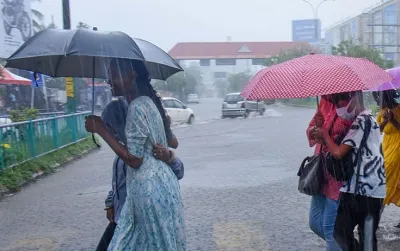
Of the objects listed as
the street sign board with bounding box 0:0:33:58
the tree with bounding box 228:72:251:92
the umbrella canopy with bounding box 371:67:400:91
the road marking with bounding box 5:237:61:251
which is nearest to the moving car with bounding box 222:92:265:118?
the street sign board with bounding box 0:0:33:58

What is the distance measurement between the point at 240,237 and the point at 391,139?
69.3 inches

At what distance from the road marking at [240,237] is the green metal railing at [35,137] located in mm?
4670

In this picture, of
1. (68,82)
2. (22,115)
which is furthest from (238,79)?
(22,115)

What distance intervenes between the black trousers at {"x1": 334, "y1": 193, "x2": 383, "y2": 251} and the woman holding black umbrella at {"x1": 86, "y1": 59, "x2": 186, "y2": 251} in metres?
1.22

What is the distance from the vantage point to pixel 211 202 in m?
6.93

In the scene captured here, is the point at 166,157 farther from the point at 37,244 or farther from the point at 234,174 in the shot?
the point at 234,174

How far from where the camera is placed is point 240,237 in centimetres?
522

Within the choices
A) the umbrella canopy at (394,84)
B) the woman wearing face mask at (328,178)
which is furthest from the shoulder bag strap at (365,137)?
the umbrella canopy at (394,84)

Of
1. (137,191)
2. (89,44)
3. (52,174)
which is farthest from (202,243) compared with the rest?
(52,174)

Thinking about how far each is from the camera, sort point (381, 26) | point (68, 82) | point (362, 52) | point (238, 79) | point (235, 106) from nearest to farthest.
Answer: point (68, 82) < point (235, 106) < point (362, 52) < point (381, 26) < point (238, 79)

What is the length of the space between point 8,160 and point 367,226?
6950mm

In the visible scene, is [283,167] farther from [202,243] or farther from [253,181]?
[202,243]

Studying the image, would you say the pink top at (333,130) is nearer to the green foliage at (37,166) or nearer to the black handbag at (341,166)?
the black handbag at (341,166)

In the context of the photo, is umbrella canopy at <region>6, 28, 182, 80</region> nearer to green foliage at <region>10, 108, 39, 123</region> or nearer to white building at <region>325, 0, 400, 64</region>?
green foliage at <region>10, 108, 39, 123</region>
